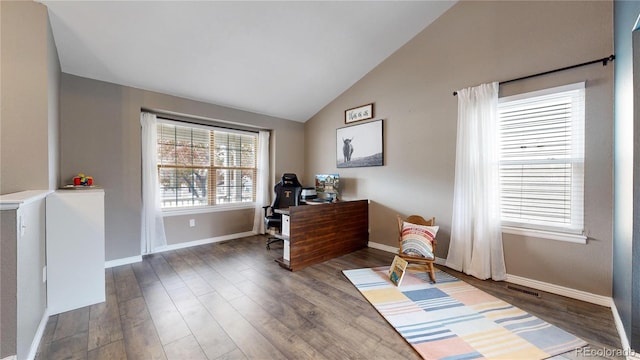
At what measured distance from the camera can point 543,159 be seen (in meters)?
2.39

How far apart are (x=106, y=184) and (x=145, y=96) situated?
4.31ft

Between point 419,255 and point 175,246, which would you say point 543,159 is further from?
point 175,246

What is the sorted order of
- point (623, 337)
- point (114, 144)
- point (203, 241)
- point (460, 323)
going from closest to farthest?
point (623, 337) → point (460, 323) → point (114, 144) → point (203, 241)

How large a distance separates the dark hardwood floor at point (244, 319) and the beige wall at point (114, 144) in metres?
0.64

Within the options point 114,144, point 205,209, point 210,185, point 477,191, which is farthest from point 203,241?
point 477,191

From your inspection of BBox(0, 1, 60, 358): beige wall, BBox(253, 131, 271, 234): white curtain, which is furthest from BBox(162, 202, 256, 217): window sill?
BBox(0, 1, 60, 358): beige wall

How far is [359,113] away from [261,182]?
91.7 inches

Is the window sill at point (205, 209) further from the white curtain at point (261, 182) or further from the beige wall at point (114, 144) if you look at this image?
the white curtain at point (261, 182)

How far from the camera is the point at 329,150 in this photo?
4.63 meters

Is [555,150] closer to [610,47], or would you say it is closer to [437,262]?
[610,47]

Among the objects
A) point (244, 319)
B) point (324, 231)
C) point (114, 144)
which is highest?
point (114, 144)

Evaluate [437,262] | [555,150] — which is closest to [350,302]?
[437,262]

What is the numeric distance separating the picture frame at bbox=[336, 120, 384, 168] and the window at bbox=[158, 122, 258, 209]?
1.79 m

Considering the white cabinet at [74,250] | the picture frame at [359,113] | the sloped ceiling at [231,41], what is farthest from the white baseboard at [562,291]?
A: the white cabinet at [74,250]
